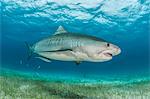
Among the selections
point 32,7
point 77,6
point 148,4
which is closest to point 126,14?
point 148,4

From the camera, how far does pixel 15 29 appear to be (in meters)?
75.2

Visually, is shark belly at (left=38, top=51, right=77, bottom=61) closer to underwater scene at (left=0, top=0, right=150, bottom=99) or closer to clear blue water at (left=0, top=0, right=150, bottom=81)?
underwater scene at (left=0, top=0, right=150, bottom=99)

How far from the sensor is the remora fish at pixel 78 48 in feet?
21.0

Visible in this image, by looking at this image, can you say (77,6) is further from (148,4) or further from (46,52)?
(46,52)

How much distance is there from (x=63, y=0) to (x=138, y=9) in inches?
531

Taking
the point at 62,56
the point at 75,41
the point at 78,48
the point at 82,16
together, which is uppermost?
the point at 82,16

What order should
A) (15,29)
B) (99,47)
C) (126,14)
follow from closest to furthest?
(99,47)
(126,14)
(15,29)

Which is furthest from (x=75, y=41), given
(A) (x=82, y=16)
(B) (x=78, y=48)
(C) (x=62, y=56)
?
(A) (x=82, y=16)

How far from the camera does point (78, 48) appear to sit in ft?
22.3

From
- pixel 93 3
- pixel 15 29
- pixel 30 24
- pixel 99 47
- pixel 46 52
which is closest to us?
pixel 99 47

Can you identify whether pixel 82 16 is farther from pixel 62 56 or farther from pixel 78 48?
pixel 78 48

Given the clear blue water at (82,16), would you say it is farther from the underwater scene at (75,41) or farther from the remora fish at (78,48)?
the remora fish at (78,48)

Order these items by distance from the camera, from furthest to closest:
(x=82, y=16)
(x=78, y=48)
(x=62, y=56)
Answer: (x=82, y=16), (x=62, y=56), (x=78, y=48)

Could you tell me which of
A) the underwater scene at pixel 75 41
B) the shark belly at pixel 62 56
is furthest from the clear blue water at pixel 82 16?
the shark belly at pixel 62 56
